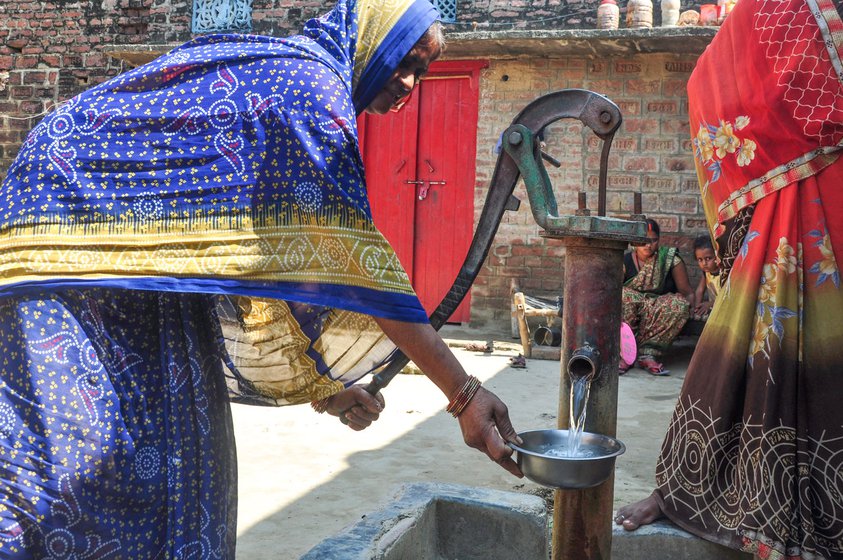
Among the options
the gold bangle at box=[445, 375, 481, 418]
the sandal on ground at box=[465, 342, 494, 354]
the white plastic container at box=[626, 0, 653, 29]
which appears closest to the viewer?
the gold bangle at box=[445, 375, 481, 418]

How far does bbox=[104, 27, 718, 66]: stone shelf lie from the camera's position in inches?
270

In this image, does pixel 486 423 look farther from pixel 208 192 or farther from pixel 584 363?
pixel 208 192

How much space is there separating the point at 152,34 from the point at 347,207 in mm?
9153

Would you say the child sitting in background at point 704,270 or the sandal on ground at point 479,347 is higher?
the child sitting in background at point 704,270

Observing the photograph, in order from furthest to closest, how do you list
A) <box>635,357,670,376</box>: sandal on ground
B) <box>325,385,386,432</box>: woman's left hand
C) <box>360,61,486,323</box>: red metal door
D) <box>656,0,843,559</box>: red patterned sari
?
<box>360,61,486,323</box>: red metal door → <box>635,357,670,376</box>: sandal on ground → <box>656,0,843,559</box>: red patterned sari → <box>325,385,386,432</box>: woman's left hand

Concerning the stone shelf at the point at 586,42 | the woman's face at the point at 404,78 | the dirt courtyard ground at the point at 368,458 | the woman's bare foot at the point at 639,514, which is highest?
the stone shelf at the point at 586,42

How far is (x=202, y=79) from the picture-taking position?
1.47m

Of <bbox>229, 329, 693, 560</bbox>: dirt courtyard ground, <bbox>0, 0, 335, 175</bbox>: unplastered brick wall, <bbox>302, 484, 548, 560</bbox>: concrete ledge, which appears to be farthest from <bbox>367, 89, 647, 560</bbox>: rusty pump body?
<bbox>0, 0, 335, 175</bbox>: unplastered brick wall

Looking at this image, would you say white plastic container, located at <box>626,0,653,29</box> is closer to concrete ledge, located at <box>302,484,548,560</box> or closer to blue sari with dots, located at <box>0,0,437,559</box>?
concrete ledge, located at <box>302,484,548,560</box>

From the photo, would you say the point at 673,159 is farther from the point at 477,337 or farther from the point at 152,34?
the point at 152,34

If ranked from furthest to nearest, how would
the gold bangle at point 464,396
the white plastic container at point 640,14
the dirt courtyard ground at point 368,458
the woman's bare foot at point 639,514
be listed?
the white plastic container at point 640,14
the dirt courtyard ground at point 368,458
the woman's bare foot at point 639,514
the gold bangle at point 464,396

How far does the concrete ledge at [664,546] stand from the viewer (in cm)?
234

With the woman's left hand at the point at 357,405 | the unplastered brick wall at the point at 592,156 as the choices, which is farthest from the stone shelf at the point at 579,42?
the woman's left hand at the point at 357,405

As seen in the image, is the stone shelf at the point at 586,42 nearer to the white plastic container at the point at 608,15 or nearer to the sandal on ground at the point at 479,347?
the white plastic container at the point at 608,15
